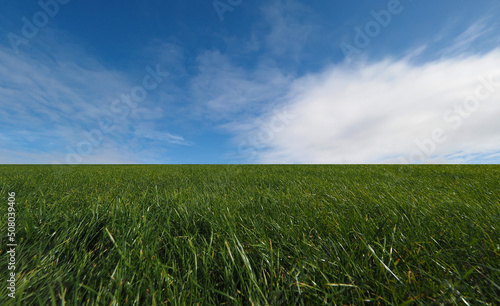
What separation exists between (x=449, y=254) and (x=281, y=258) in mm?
1009

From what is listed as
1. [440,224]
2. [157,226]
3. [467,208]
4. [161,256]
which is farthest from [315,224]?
[467,208]

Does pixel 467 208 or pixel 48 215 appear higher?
pixel 48 215

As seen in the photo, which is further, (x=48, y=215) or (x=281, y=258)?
(x=48, y=215)

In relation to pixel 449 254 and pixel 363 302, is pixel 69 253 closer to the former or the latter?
pixel 363 302

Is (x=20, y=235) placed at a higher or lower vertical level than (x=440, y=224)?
higher

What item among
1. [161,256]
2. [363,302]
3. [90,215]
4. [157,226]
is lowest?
[363,302]

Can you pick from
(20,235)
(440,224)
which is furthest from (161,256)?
(440,224)

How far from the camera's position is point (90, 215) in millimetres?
1705

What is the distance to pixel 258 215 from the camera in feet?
6.54

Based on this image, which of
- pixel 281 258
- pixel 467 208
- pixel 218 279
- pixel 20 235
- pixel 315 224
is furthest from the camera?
pixel 467 208

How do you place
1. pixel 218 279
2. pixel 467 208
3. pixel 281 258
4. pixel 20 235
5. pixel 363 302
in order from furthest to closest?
1. pixel 467 208
2. pixel 20 235
3. pixel 281 258
4. pixel 218 279
5. pixel 363 302

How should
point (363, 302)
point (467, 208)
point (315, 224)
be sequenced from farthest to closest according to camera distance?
point (467, 208) → point (315, 224) → point (363, 302)

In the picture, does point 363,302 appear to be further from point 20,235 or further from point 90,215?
point 20,235

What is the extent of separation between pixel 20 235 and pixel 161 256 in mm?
1153
